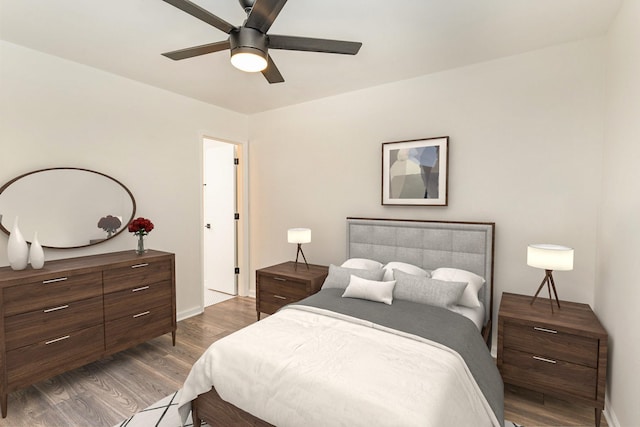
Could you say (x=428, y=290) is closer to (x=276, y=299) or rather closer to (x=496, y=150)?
(x=496, y=150)

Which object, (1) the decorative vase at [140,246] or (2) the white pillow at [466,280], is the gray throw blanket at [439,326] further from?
(1) the decorative vase at [140,246]

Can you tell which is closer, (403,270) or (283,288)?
(403,270)

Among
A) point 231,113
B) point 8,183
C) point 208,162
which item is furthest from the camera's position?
point 208,162

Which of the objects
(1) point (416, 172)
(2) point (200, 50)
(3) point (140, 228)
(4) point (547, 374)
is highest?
(2) point (200, 50)

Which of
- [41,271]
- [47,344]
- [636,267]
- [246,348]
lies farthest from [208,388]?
[636,267]

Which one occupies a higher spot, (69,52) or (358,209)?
(69,52)

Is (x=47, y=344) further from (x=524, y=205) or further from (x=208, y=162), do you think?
(x=524, y=205)

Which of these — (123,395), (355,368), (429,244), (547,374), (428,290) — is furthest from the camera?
(429,244)

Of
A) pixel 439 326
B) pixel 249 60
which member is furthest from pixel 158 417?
pixel 249 60

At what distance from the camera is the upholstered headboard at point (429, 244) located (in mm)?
2799

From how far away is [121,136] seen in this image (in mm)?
3203

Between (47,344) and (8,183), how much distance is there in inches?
51.6

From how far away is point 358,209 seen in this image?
3.62m

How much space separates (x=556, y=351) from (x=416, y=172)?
72.7 inches
